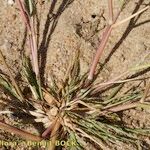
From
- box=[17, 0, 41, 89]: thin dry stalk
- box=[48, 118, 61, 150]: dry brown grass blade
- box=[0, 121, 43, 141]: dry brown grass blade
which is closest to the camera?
box=[0, 121, 43, 141]: dry brown grass blade

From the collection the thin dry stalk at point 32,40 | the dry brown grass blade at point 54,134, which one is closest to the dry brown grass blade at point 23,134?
the dry brown grass blade at point 54,134

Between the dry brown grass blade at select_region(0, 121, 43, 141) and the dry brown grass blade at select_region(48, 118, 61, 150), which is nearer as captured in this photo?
the dry brown grass blade at select_region(0, 121, 43, 141)

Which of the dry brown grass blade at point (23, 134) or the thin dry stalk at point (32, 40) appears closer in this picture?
the dry brown grass blade at point (23, 134)

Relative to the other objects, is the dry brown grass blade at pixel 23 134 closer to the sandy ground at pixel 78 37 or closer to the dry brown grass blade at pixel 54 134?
the dry brown grass blade at pixel 54 134

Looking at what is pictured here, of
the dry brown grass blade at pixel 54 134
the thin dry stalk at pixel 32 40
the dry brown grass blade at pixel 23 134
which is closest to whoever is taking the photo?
the dry brown grass blade at pixel 23 134

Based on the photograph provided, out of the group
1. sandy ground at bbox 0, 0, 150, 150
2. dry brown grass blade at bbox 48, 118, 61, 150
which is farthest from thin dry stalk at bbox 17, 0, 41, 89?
dry brown grass blade at bbox 48, 118, 61, 150

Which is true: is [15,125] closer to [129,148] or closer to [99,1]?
[129,148]

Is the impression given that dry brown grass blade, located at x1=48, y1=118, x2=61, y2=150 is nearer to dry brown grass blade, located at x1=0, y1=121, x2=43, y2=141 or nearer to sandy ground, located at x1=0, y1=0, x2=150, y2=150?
dry brown grass blade, located at x1=0, y1=121, x2=43, y2=141

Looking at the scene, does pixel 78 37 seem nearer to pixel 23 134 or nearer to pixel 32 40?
pixel 32 40
